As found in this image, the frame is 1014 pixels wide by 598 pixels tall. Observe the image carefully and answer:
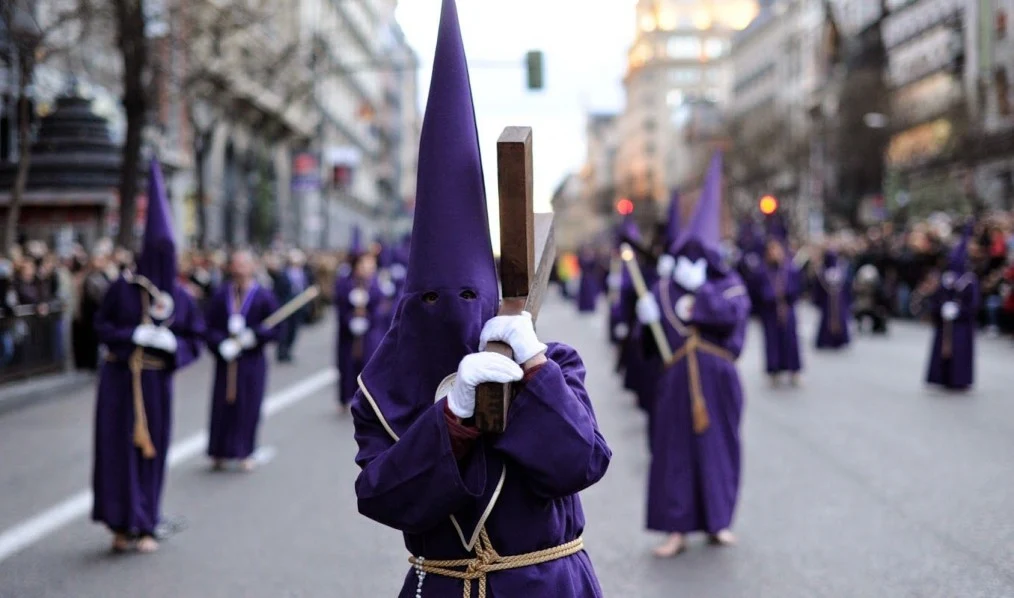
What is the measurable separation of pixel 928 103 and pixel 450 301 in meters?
53.5

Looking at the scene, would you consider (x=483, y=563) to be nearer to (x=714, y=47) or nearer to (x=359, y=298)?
(x=359, y=298)

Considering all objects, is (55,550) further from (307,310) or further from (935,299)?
(307,310)

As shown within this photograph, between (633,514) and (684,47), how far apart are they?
150259mm

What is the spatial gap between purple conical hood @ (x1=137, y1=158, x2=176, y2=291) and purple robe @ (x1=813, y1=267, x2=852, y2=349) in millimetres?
15232

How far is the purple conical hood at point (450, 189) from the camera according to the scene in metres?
2.97

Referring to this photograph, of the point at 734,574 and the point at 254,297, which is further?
the point at 254,297

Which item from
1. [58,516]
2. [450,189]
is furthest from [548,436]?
[58,516]

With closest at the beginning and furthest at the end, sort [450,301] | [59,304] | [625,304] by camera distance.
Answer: [450,301] → [625,304] → [59,304]

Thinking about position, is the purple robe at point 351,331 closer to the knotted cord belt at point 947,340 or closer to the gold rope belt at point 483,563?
the knotted cord belt at point 947,340

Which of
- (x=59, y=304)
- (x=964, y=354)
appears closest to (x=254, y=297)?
(x=59, y=304)

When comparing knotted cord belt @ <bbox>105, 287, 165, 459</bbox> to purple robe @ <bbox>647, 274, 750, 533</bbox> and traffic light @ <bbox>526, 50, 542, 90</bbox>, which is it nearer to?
purple robe @ <bbox>647, 274, 750, 533</bbox>

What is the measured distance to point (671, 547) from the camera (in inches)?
274

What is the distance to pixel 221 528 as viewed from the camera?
7840 millimetres

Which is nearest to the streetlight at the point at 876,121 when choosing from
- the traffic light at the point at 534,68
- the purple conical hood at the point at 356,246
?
the traffic light at the point at 534,68
